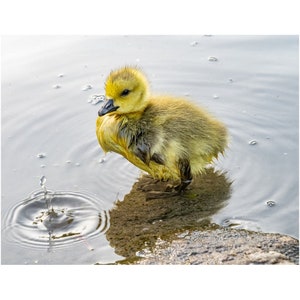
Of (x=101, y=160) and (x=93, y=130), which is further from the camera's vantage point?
(x=93, y=130)

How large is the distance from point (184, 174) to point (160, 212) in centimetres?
33

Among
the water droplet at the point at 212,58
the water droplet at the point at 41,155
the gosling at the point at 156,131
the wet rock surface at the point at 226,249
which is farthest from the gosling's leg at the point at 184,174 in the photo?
the water droplet at the point at 212,58

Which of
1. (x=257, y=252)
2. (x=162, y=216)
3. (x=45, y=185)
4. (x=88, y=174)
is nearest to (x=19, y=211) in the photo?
(x=45, y=185)

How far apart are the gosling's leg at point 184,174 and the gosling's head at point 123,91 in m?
0.46

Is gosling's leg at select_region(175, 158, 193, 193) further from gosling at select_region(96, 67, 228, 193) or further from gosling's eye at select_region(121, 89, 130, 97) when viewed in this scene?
gosling's eye at select_region(121, 89, 130, 97)

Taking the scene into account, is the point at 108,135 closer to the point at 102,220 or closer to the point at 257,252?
the point at 102,220

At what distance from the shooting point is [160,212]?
3.79 metres

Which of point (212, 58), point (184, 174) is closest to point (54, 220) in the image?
point (184, 174)

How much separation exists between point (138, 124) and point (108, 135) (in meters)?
0.23

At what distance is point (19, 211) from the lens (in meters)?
3.80

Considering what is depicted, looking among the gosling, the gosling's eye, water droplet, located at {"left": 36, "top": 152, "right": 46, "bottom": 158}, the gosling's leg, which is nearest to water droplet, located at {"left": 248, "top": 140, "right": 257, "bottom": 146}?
the gosling

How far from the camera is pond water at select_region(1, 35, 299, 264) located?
3.64 m

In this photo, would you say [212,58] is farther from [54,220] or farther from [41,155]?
[54,220]

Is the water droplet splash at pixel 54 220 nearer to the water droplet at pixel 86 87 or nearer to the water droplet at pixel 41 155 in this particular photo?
the water droplet at pixel 41 155
